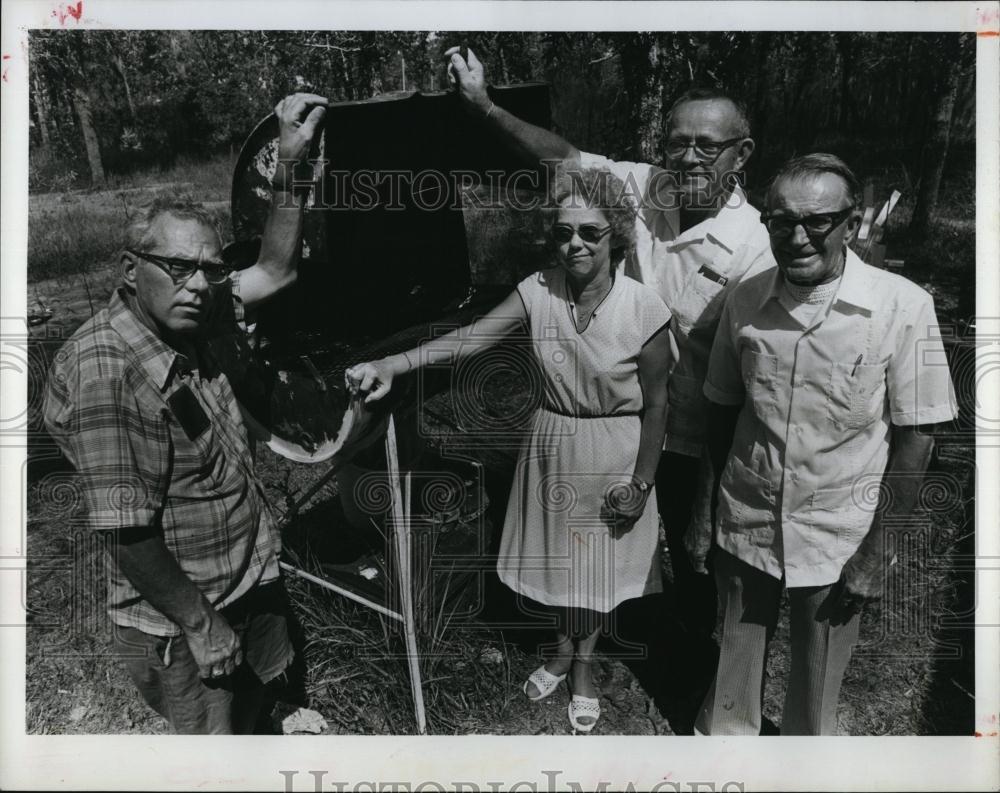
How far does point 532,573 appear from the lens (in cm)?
338

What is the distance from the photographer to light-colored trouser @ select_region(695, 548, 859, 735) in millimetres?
3168

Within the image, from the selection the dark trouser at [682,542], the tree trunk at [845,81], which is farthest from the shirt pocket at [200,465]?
the tree trunk at [845,81]

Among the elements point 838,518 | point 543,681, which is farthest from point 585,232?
point 543,681

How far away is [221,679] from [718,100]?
2667 mm

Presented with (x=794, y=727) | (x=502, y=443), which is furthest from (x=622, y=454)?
(x=794, y=727)

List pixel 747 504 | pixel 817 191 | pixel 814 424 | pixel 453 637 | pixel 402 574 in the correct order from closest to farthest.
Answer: pixel 817 191
pixel 814 424
pixel 747 504
pixel 402 574
pixel 453 637

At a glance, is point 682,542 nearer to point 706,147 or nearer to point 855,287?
point 855,287

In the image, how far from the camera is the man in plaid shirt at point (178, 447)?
2936 mm

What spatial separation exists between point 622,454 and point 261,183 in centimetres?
162

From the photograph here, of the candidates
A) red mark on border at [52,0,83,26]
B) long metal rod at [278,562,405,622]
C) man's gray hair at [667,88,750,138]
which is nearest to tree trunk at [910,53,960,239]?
man's gray hair at [667,88,750,138]

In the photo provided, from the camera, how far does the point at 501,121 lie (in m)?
3.26

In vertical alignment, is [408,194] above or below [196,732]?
above

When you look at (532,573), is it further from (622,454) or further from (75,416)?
(75,416)

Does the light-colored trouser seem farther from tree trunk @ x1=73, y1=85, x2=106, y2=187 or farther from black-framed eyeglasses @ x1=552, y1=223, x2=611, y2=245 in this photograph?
tree trunk @ x1=73, y1=85, x2=106, y2=187
